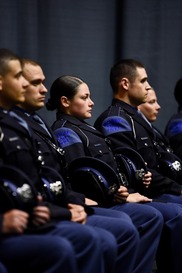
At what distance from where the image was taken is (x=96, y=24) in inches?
163

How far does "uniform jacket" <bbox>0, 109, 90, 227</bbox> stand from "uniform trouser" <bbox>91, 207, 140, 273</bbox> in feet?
0.69

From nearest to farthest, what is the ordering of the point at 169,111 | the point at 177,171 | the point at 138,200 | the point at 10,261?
1. the point at 10,261
2. the point at 138,200
3. the point at 177,171
4. the point at 169,111

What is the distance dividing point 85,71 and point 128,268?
1513mm

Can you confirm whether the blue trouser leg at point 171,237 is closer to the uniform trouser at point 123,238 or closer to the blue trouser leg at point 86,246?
the uniform trouser at point 123,238

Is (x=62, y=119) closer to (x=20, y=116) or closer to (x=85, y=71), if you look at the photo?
(x=20, y=116)

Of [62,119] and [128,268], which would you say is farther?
[62,119]

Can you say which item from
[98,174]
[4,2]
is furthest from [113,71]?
[98,174]

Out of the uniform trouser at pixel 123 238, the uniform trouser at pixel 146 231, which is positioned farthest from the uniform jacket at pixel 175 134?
the uniform trouser at pixel 123 238

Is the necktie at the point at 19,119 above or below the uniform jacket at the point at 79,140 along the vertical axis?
above

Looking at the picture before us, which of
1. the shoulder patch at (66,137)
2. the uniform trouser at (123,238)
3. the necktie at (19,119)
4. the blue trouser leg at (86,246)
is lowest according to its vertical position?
the uniform trouser at (123,238)

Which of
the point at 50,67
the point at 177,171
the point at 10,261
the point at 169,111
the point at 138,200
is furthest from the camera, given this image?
the point at 169,111

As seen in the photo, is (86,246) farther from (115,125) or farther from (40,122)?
(115,125)

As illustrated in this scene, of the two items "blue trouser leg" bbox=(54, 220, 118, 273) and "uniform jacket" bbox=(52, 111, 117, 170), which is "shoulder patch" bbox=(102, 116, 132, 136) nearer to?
"uniform jacket" bbox=(52, 111, 117, 170)

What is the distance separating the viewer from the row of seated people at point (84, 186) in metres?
2.45
